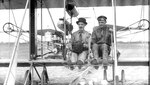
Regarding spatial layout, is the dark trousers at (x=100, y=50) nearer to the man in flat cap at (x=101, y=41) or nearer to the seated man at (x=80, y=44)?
the man in flat cap at (x=101, y=41)

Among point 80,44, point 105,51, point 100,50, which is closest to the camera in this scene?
point 105,51

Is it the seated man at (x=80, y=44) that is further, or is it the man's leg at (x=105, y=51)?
the seated man at (x=80, y=44)

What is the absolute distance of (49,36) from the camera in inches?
299

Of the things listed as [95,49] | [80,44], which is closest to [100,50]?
[95,49]

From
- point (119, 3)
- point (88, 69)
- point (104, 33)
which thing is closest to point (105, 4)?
point (119, 3)

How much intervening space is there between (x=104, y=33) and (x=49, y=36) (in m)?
1.48

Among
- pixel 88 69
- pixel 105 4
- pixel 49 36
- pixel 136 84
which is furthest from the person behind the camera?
pixel 105 4

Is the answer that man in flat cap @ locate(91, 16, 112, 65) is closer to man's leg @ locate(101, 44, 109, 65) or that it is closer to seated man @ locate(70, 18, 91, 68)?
man's leg @ locate(101, 44, 109, 65)

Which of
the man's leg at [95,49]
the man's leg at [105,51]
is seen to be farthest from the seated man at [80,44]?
the man's leg at [105,51]

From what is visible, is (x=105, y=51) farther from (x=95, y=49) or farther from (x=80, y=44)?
(x=80, y=44)

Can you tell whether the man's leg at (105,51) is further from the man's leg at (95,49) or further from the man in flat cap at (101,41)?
the man's leg at (95,49)

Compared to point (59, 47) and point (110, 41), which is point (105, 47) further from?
point (59, 47)

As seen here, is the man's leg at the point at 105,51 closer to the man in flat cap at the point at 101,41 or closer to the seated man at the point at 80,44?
the man in flat cap at the point at 101,41

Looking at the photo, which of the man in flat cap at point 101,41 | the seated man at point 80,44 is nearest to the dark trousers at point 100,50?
the man in flat cap at point 101,41
